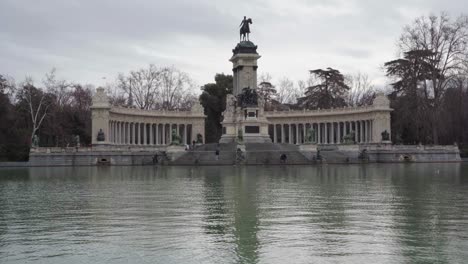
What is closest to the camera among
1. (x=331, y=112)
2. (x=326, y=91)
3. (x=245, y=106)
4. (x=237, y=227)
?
(x=237, y=227)

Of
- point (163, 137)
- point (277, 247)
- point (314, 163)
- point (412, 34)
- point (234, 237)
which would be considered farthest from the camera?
point (163, 137)

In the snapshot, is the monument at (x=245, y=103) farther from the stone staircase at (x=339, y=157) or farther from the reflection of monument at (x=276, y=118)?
the stone staircase at (x=339, y=157)

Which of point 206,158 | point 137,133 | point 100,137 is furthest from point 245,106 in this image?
point 137,133

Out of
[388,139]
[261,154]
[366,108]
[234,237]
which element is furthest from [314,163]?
[234,237]

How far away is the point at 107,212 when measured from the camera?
55.6 feet

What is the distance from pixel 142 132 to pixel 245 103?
25.2 metres

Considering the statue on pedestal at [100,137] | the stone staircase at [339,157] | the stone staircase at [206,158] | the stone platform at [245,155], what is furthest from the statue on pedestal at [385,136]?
the statue on pedestal at [100,137]

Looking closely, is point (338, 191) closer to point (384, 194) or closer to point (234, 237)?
point (384, 194)

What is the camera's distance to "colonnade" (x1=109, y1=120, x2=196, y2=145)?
261 feet

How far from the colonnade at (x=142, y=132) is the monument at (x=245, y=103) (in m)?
12.7

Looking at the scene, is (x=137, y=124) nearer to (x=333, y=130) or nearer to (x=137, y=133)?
(x=137, y=133)

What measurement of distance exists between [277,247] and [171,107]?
9183 centimetres

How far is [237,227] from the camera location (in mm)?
13945

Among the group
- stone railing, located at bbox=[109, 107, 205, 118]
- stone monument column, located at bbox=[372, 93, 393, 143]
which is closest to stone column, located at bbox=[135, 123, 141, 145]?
stone railing, located at bbox=[109, 107, 205, 118]
